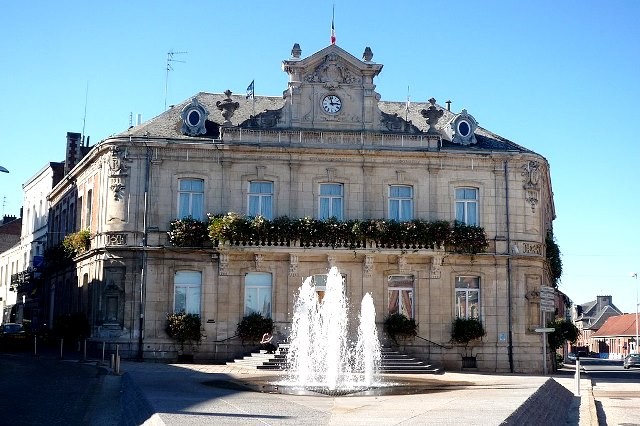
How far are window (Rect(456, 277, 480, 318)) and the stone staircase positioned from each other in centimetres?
335

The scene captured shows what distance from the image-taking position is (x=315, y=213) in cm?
3466

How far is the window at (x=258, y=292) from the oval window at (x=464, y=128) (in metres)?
10.2

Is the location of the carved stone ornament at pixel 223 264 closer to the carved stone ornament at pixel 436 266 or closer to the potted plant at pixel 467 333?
the carved stone ornament at pixel 436 266

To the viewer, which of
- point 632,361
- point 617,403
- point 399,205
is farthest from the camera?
point 632,361

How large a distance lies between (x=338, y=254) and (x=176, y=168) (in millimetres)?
7410

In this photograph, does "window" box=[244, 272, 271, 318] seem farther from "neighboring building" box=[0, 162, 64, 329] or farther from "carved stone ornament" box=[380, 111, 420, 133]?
"neighboring building" box=[0, 162, 64, 329]

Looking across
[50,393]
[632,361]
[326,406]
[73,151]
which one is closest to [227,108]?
[50,393]

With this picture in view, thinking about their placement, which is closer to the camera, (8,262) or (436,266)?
(436,266)

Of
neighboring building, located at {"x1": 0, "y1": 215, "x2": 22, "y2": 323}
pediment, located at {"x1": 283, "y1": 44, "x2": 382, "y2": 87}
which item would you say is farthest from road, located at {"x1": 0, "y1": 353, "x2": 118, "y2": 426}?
neighboring building, located at {"x1": 0, "y1": 215, "x2": 22, "y2": 323}

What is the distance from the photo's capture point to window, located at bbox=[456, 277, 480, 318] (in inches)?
1367

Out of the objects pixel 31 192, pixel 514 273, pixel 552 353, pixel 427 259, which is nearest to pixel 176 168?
pixel 427 259

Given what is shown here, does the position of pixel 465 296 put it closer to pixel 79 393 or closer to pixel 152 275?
pixel 152 275

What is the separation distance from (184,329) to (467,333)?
11.1m

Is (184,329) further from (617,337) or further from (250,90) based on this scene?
(617,337)
